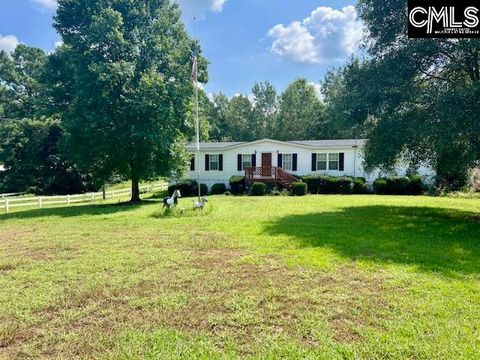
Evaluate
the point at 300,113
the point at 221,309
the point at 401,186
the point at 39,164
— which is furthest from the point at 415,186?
the point at 39,164

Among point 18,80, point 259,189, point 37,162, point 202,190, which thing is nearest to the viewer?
point 259,189

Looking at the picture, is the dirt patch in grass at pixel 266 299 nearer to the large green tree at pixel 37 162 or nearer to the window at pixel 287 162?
the window at pixel 287 162

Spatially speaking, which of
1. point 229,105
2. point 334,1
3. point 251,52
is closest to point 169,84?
point 334,1

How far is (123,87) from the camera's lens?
51.0 feet

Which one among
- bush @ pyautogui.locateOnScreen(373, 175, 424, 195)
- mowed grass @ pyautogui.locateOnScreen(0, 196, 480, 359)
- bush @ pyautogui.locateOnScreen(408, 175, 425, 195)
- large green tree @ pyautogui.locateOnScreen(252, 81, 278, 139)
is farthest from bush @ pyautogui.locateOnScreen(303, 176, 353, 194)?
large green tree @ pyautogui.locateOnScreen(252, 81, 278, 139)

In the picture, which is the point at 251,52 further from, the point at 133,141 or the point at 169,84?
the point at 133,141

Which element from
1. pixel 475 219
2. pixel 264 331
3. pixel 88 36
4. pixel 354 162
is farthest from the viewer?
pixel 354 162

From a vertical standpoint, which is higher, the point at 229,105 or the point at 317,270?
the point at 229,105

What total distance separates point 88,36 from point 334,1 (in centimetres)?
1168

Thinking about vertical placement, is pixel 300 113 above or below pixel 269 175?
above

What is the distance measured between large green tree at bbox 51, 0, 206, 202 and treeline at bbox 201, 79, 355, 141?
997 inches

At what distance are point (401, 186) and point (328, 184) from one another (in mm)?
4558

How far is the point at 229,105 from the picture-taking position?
4931 cm

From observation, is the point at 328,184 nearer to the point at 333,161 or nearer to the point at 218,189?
the point at 333,161
